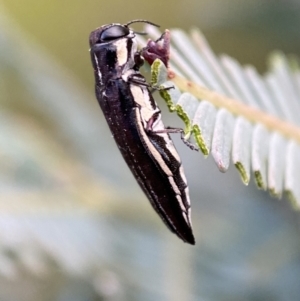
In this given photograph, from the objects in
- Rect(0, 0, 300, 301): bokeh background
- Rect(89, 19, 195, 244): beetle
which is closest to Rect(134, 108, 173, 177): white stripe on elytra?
Rect(89, 19, 195, 244): beetle

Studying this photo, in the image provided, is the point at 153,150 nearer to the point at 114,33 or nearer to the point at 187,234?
the point at 187,234

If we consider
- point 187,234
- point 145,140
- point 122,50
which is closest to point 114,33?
point 122,50

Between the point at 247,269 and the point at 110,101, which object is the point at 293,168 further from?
the point at 247,269

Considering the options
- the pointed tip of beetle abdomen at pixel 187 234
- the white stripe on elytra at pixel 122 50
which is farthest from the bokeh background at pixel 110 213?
the white stripe on elytra at pixel 122 50

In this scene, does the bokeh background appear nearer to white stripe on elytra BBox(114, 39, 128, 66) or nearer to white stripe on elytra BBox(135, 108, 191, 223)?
white stripe on elytra BBox(135, 108, 191, 223)

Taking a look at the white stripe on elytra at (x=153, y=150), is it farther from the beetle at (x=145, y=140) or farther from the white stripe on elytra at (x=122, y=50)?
the white stripe on elytra at (x=122, y=50)

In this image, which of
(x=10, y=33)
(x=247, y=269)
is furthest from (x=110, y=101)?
(x=10, y=33)

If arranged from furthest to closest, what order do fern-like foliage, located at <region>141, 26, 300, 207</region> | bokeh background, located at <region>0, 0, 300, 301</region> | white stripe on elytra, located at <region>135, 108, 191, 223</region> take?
bokeh background, located at <region>0, 0, 300, 301</region>
white stripe on elytra, located at <region>135, 108, 191, 223</region>
fern-like foliage, located at <region>141, 26, 300, 207</region>
